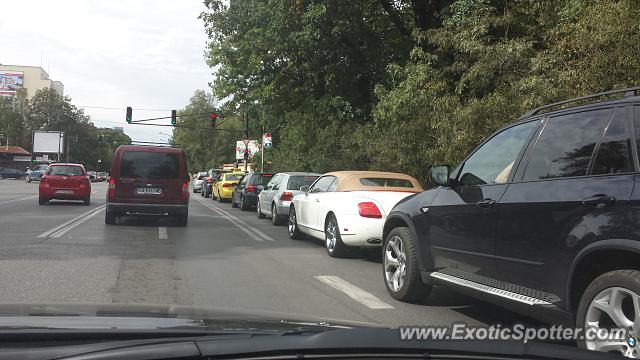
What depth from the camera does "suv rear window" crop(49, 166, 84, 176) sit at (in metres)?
21.4

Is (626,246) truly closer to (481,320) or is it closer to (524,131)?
(524,131)

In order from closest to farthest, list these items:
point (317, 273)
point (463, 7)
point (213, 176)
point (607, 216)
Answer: point (607, 216) < point (317, 273) < point (463, 7) < point (213, 176)

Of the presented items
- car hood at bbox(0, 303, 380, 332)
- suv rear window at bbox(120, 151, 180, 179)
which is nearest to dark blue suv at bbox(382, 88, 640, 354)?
car hood at bbox(0, 303, 380, 332)

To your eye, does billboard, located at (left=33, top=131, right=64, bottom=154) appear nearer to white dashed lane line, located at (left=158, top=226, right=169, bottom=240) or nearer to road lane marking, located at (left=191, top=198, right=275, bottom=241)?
road lane marking, located at (left=191, top=198, right=275, bottom=241)

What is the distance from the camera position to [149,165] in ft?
47.2

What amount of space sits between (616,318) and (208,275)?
5.28 metres

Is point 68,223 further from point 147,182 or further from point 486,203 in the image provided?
point 486,203

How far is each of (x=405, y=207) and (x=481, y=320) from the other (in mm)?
1462

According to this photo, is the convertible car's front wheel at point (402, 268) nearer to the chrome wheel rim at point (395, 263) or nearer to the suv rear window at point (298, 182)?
the chrome wheel rim at point (395, 263)

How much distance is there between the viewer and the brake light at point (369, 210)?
9164 millimetres

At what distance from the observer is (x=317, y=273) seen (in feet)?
27.0

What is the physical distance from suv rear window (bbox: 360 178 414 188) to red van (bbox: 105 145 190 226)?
594 cm

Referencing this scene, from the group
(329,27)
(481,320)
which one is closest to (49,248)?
(481,320)

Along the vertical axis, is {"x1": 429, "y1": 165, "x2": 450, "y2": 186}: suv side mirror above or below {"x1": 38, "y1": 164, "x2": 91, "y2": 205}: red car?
above
